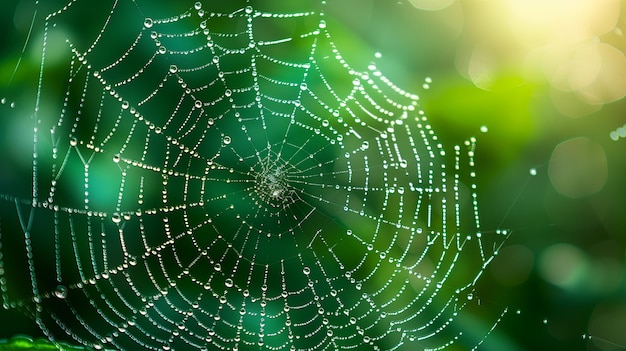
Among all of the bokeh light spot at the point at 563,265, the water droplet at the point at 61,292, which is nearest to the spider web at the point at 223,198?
the water droplet at the point at 61,292

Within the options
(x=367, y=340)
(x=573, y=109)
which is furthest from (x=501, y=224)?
(x=367, y=340)

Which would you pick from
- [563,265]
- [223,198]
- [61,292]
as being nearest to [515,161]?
[563,265]

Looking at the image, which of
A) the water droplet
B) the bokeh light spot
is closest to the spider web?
the water droplet

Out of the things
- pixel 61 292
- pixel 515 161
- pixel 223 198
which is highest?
pixel 515 161

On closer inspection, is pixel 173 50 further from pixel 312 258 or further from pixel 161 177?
pixel 312 258

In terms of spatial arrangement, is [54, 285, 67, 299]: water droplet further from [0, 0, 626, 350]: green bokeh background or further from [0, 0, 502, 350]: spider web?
[0, 0, 626, 350]: green bokeh background

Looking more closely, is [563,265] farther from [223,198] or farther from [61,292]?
[61,292]

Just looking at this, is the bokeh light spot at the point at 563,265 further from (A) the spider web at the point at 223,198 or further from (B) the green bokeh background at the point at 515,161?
(A) the spider web at the point at 223,198
